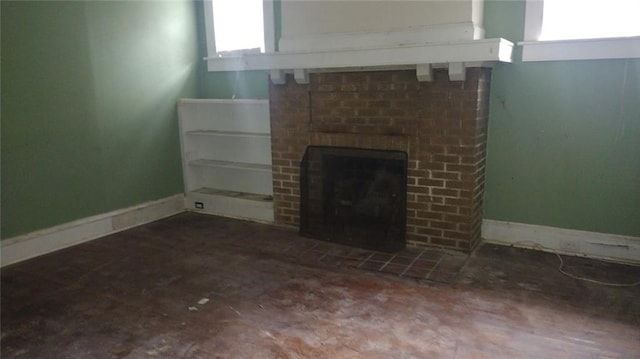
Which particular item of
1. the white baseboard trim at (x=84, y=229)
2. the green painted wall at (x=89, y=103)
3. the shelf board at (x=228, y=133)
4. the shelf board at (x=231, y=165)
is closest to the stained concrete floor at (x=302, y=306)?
the white baseboard trim at (x=84, y=229)

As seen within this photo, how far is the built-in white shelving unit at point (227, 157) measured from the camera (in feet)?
15.6

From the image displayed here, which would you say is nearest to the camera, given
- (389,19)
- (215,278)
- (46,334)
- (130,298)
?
(46,334)

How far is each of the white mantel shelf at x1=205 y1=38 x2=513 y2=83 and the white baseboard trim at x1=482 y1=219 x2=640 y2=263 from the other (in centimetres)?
135

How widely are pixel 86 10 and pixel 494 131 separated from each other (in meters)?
3.60

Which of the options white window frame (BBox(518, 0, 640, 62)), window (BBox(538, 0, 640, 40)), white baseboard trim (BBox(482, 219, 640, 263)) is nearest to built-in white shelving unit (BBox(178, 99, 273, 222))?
white baseboard trim (BBox(482, 219, 640, 263))

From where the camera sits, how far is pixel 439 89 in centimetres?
359

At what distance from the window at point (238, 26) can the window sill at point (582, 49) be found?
241cm

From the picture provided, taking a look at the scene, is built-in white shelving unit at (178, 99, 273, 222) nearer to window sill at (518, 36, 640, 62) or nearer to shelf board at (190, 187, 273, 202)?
shelf board at (190, 187, 273, 202)

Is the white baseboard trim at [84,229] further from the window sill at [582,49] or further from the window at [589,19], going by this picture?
the window at [589,19]

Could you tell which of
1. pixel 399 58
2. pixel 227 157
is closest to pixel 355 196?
pixel 399 58

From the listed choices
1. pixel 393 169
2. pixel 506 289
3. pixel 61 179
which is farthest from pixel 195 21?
pixel 506 289

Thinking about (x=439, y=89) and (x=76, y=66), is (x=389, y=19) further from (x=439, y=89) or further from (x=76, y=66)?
(x=76, y=66)

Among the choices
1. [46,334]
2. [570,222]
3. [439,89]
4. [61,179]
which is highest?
[439,89]

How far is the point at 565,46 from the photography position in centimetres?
338
